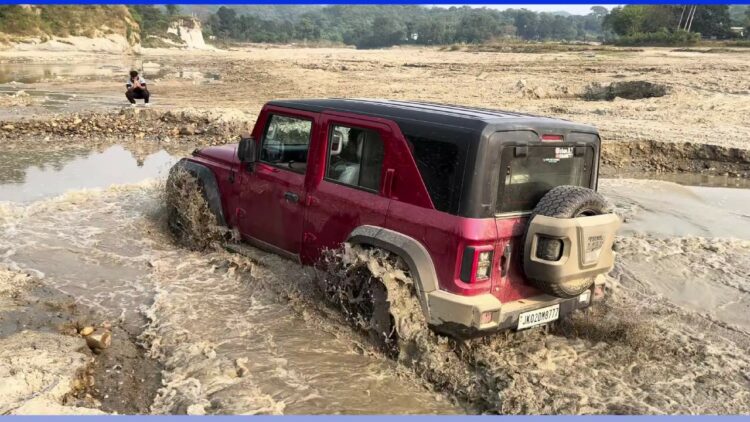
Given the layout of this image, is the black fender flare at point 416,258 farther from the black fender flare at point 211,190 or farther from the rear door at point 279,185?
the black fender flare at point 211,190

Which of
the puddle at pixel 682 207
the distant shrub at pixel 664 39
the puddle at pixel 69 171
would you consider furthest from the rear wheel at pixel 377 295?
the distant shrub at pixel 664 39

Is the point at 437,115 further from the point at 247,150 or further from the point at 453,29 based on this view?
the point at 453,29

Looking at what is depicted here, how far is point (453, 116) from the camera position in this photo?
14.4ft

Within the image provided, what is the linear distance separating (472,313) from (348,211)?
138 cm

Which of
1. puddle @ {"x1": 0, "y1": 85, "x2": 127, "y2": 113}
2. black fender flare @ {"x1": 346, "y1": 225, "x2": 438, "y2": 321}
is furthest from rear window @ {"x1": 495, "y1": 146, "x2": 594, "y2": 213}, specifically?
puddle @ {"x1": 0, "y1": 85, "x2": 127, "y2": 113}

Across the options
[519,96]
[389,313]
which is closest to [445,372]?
[389,313]

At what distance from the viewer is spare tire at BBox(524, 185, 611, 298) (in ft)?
13.4

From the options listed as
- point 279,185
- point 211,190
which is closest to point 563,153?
point 279,185

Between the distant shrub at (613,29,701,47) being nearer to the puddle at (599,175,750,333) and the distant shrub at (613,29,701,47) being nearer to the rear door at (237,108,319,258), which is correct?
the puddle at (599,175,750,333)

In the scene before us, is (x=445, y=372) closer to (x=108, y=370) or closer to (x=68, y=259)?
(x=108, y=370)

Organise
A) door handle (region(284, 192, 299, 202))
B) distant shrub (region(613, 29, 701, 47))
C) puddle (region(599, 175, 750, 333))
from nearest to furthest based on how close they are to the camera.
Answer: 1. door handle (region(284, 192, 299, 202))
2. puddle (region(599, 175, 750, 333))
3. distant shrub (region(613, 29, 701, 47))

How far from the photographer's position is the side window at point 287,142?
17.9 ft

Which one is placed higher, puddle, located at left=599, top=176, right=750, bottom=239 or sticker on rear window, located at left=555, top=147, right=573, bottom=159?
sticker on rear window, located at left=555, top=147, right=573, bottom=159

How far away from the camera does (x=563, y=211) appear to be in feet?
13.4
